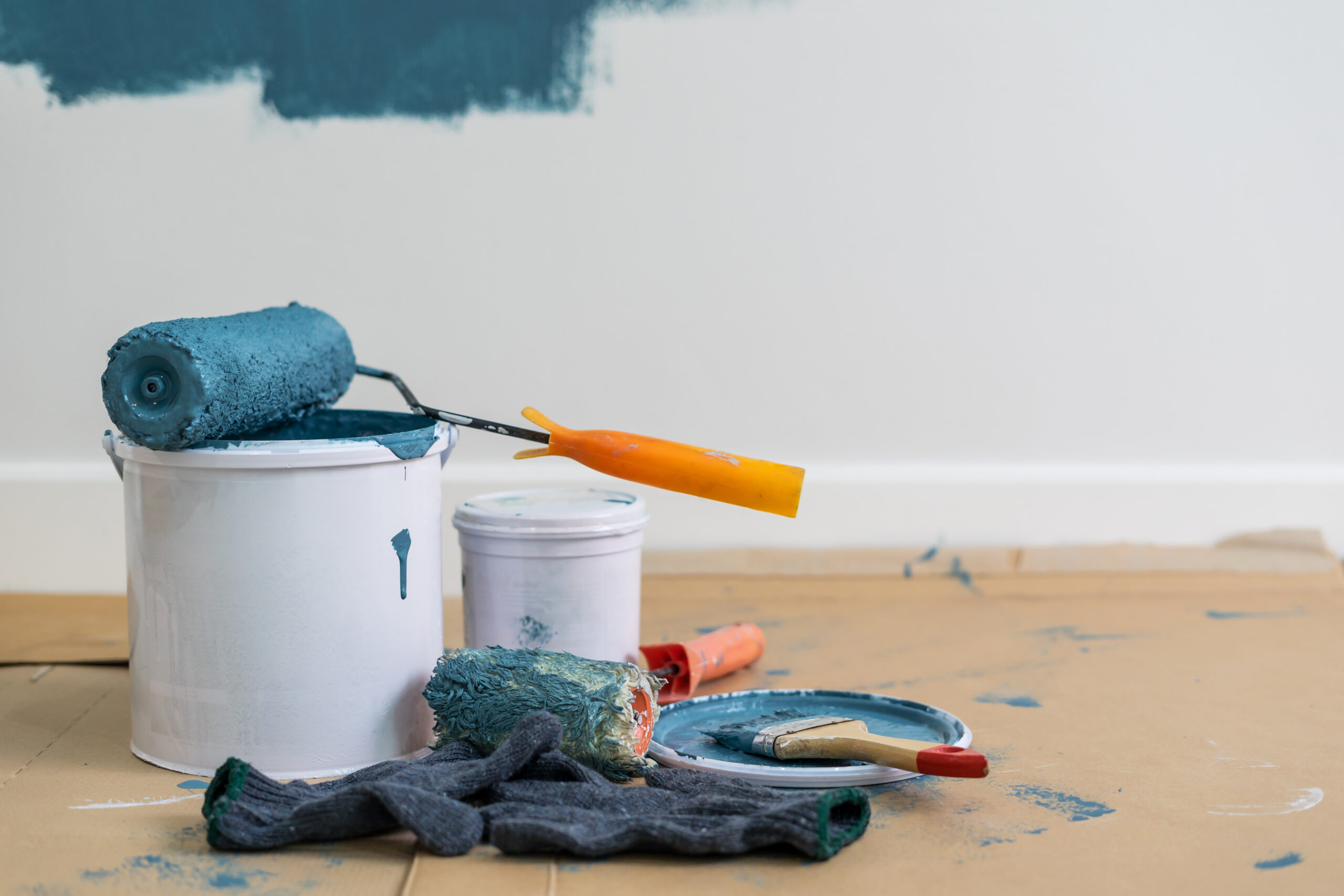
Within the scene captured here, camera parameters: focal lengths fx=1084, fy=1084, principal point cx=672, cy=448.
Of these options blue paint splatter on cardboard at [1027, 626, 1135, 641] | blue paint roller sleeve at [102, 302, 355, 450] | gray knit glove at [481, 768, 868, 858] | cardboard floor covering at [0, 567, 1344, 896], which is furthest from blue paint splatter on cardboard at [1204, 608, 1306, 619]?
blue paint roller sleeve at [102, 302, 355, 450]

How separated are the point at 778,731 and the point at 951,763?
0.59 feet

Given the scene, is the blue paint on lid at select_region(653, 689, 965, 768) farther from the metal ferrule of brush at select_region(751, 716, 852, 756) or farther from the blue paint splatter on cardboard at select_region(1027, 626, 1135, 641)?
the blue paint splatter on cardboard at select_region(1027, 626, 1135, 641)

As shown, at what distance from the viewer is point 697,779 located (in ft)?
3.14

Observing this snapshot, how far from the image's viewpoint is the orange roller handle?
133 cm

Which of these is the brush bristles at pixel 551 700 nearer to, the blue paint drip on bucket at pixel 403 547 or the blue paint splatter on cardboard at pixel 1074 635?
the blue paint drip on bucket at pixel 403 547

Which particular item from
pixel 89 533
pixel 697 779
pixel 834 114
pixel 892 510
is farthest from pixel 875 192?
pixel 89 533

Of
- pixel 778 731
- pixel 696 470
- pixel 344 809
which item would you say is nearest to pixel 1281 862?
pixel 778 731

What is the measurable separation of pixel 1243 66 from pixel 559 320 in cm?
131

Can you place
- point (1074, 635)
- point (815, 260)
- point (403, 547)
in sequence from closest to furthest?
1. point (403, 547)
2. point (1074, 635)
3. point (815, 260)

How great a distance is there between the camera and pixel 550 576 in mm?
1236

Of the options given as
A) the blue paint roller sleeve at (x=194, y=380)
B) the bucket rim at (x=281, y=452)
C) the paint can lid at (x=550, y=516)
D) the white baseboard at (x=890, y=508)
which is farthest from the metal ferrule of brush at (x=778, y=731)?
the white baseboard at (x=890, y=508)

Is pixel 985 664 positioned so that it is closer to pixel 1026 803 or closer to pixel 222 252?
pixel 1026 803

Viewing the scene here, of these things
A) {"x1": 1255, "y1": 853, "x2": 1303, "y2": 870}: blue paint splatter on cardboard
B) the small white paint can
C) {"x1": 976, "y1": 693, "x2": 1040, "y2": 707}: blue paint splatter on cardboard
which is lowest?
{"x1": 976, "y1": 693, "x2": 1040, "y2": 707}: blue paint splatter on cardboard

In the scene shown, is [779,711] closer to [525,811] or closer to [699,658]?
[699,658]
